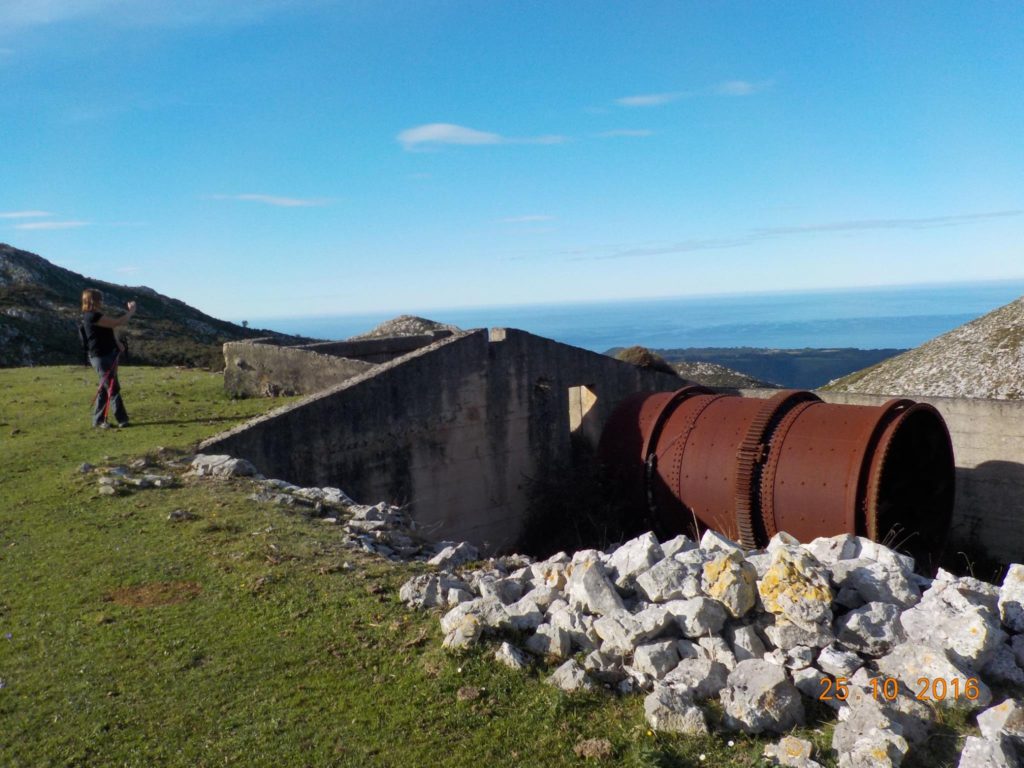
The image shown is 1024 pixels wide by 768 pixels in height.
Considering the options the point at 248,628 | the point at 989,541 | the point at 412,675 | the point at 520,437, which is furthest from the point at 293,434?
the point at 989,541

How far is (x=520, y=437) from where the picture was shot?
14.9m

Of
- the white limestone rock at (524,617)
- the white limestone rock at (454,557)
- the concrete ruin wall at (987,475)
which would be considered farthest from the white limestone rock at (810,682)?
the concrete ruin wall at (987,475)

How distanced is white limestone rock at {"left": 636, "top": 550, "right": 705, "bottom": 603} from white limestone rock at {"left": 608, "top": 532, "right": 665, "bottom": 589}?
12 centimetres

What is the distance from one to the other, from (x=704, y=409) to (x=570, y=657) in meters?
7.92

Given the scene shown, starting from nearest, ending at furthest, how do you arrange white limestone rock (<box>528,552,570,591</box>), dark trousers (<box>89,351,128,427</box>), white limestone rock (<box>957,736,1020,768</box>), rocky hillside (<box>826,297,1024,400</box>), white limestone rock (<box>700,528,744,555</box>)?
1. white limestone rock (<box>957,736,1020,768</box>)
2. white limestone rock (<box>528,552,570,591</box>)
3. white limestone rock (<box>700,528,744,555</box>)
4. dark trousers (<box>89,351,128,427</box>)
5. rocky hillside (<box>826,297,1024,400</box>)

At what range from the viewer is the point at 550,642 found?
5.88m

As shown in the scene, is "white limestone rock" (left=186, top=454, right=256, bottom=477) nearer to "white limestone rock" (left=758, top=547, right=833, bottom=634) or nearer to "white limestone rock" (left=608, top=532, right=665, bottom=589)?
"white limestone rock" (left=608, top=532, right=665, bottom=589)

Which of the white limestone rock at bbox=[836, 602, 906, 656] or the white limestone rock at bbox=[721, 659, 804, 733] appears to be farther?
the white limestone rock at bbox=[836, 602, 906, 656]

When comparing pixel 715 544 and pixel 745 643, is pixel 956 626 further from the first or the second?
pixel 715 544

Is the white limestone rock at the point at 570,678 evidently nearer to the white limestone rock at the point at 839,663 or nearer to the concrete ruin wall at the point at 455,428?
the white limestone rock at the point at 839,663

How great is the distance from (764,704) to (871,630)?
41.1 inches

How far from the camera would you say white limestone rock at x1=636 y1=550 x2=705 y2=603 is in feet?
19.7

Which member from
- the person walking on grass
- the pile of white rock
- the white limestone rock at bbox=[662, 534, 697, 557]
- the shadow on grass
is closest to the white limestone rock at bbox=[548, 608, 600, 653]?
the pile of white rock

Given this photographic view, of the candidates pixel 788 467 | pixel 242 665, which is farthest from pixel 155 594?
pixel 788 467
